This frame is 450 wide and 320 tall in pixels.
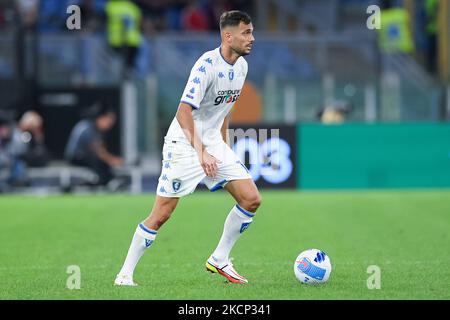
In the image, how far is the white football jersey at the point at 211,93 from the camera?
9.28 meters

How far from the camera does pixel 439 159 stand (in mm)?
21406

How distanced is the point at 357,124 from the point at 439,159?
68.6 inches

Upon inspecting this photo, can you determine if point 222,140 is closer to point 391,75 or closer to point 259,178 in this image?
point 259,178

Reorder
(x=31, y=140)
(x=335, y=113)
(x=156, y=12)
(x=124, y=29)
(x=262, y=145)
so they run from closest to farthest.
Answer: (x=262, y=145) → (x=335, y=113) → (x=31, y=140) → (x=124, y=29) → (x=156, y=12)

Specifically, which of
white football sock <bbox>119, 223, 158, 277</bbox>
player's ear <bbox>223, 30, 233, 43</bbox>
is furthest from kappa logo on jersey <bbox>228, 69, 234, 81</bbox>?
white football sock <bbox>119, 223, 158, 277</bbox>

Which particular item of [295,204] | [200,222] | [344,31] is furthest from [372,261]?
[344,31]

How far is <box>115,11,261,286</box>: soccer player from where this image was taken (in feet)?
30.5

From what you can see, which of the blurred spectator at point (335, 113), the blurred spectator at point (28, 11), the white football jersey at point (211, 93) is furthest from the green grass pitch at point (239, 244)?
the blurred spectator at point (28, 11)

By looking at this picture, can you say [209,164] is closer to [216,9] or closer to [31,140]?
[31,140]

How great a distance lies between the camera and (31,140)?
2392 cm

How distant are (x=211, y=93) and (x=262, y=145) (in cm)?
1124

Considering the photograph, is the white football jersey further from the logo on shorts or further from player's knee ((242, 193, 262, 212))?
player's knee ((242, 193, 262, 212))

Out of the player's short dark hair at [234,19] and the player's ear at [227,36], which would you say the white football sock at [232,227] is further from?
the player's short dark hair at [234,19]

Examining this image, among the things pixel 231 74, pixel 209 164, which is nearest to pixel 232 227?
pixel 209 164
